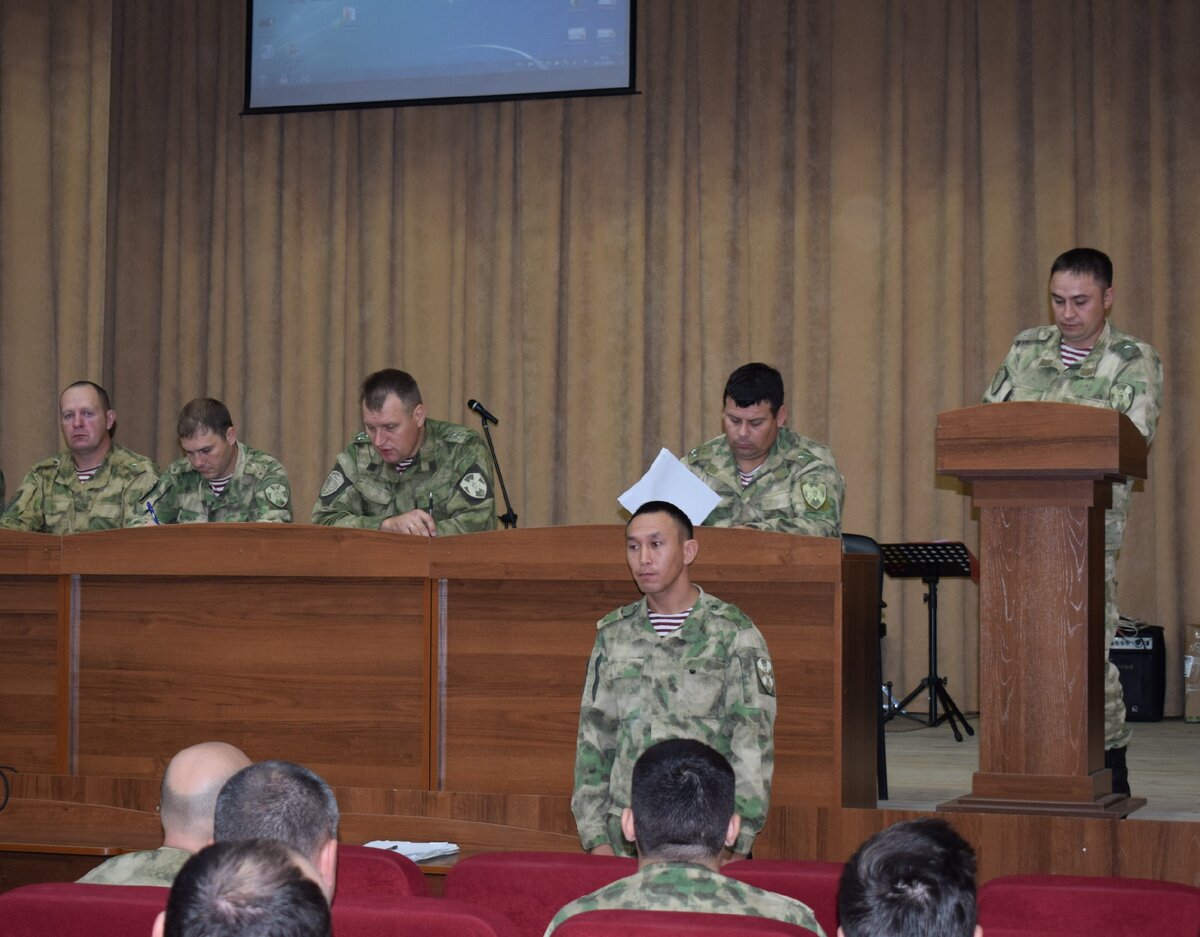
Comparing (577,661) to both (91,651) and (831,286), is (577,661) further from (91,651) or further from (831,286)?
(831,286)

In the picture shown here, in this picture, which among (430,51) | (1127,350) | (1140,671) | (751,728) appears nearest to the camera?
(751,728)

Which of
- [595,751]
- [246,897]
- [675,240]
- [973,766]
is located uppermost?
[675,240]

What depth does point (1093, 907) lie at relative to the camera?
6.86 feet

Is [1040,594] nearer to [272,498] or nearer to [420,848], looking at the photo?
[420,848]

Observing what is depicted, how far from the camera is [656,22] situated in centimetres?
872

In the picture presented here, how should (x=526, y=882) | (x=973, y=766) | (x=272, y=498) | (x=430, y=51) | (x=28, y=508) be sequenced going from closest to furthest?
(x=526, y=882)
(x=272, y=498)
(x=28, y=508)
(x=973, y=766)
(x=430, y=51)

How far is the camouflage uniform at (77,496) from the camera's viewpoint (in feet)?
18.7

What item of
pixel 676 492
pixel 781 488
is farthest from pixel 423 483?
pixel 781 488

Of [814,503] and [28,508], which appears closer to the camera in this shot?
[814,503]

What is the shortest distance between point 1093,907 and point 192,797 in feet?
4.31

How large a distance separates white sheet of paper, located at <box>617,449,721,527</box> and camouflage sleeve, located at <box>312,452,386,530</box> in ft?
3.29

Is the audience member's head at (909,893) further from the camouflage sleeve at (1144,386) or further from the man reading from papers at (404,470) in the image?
the man reading from papers at (404,470)

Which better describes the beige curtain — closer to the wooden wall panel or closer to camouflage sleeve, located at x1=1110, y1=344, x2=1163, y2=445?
the wooden wall panel

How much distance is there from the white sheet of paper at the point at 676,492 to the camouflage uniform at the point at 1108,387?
34.2 inches
